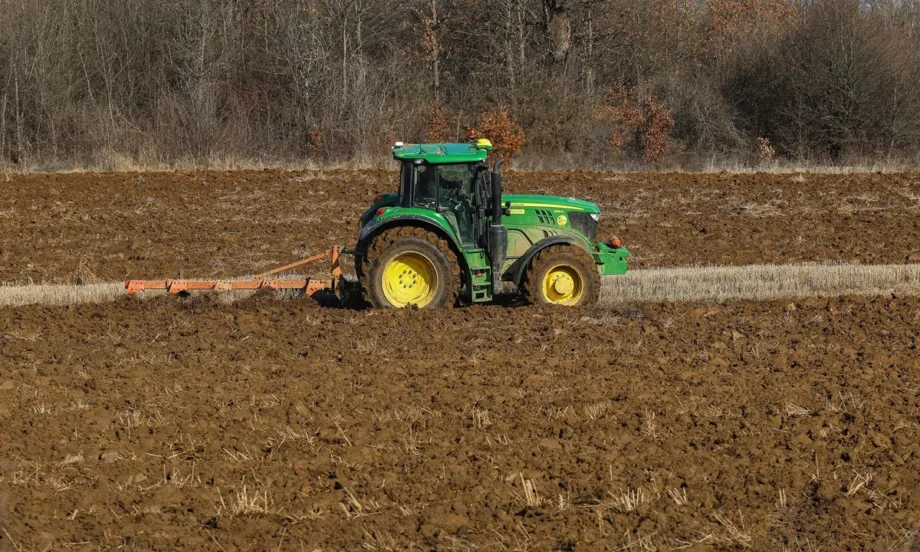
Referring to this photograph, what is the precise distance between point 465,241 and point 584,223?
1.42 metres

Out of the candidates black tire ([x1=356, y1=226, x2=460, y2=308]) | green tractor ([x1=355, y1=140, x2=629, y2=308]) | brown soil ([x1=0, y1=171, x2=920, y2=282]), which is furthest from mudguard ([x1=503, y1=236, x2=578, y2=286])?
brown soil ([x1=0, y1=171, x2=920, y2=282])

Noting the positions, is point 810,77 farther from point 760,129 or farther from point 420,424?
point 420,424

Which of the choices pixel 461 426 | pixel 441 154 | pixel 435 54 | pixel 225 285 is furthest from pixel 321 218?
pixel 435 54

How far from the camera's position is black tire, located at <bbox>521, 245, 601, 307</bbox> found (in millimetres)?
12875

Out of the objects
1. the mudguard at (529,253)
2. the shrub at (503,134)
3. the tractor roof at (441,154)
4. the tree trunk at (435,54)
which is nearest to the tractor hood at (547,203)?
the mudguard at (529,253)

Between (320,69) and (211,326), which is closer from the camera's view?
(211,326)

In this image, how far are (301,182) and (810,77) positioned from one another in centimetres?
1651

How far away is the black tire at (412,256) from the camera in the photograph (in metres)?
12.7

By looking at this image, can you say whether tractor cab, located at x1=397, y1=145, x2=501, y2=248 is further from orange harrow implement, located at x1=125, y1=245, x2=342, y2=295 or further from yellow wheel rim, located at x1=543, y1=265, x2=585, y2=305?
orange harrow implement, located at x1=125, y1=245, x2=342, y2=295

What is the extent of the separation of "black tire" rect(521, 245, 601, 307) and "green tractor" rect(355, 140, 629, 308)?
0.01 m

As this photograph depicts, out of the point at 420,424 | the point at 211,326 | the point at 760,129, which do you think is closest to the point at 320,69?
the point at 760,129

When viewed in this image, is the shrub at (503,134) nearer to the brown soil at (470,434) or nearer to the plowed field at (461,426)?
the plowed field at (461,426)

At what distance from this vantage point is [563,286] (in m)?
13.1

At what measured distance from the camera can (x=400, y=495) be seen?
7.01 metres
